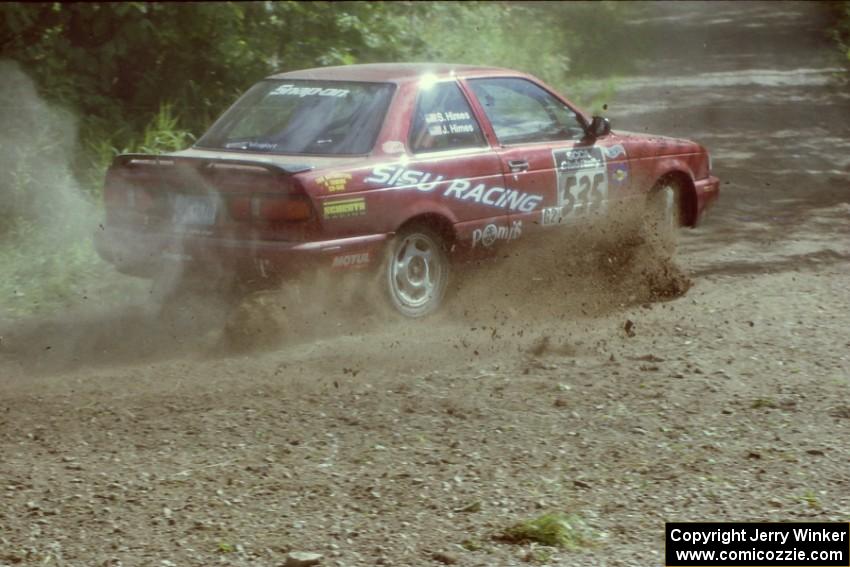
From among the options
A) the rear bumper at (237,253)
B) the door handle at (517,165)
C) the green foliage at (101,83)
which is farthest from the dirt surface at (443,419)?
the green foliage at (101,83)

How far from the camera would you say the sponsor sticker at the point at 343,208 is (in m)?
7.14

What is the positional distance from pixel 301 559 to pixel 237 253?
10.2 ft

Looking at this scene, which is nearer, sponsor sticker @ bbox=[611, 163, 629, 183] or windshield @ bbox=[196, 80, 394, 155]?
windshield @ bbox=[196, 80, 394, 155]

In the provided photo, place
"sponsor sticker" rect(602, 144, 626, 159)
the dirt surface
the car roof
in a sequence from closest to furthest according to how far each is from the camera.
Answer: the dirt surface
the car roof
"sponsor sticker" rect(602, 144, 626, 159)

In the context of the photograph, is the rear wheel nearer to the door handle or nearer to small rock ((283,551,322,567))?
the door handle

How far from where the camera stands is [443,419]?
19.4 feet

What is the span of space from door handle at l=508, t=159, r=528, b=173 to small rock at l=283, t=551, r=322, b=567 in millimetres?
4287

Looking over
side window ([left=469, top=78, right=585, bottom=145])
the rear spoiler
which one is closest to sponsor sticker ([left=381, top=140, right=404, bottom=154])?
the rear spoiler

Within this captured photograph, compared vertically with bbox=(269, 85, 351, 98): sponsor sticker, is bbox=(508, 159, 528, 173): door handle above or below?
below

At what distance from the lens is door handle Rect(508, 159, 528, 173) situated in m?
8.23

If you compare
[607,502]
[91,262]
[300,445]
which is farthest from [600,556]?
[91,262]

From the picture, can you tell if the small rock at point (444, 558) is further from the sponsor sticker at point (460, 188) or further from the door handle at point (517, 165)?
the door handle at point (517, 165)

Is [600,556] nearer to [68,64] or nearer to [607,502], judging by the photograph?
[607,502]

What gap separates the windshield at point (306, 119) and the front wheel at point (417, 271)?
2.07 feet
